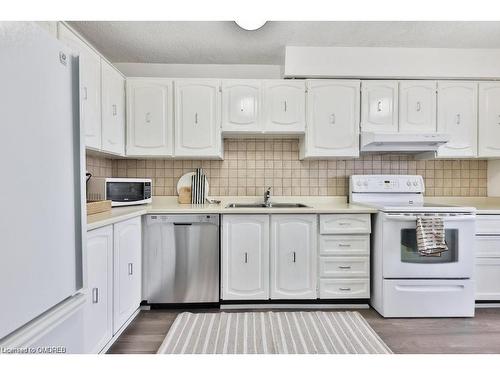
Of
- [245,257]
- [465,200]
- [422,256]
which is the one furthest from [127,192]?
[465,200]

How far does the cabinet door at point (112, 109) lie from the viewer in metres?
2.29

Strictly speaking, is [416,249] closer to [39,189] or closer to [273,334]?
[273,334]

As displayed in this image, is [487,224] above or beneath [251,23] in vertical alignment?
beneath

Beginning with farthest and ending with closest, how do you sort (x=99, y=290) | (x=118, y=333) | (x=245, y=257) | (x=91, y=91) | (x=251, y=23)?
(x=245, y=257)
(x=91, y=91)
(x=118, y=333)
(x=99, y=290)
(x=251, y=23)

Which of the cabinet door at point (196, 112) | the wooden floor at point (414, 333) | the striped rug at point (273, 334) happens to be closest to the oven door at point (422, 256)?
the wooden floor at point (414, 333)

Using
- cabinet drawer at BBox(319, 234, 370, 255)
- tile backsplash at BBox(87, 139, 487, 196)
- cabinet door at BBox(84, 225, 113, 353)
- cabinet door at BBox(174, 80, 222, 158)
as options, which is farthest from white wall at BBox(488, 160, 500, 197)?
cabinet door at BBox(84, 225, 113, 353)

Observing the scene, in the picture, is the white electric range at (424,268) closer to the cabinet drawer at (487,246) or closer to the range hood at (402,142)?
the cabinet drawer at (487,246)

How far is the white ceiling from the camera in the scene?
232 centimetres

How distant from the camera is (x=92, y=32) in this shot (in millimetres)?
2406

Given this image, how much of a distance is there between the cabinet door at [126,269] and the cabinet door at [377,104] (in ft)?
7.10

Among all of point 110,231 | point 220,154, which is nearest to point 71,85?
point 110,231

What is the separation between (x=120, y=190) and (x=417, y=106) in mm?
2743

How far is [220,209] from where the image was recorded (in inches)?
95.8

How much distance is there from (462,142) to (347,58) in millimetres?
1318
